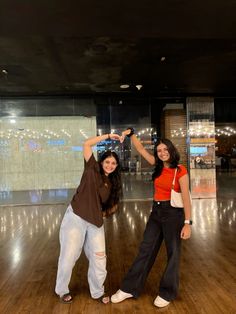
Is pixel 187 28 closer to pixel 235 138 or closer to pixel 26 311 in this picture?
pixel 26 311

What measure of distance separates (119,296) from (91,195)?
1.02 m

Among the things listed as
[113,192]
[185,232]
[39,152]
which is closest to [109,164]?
[113,192]

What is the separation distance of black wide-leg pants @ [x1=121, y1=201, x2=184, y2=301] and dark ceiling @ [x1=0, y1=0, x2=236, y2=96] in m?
2.27

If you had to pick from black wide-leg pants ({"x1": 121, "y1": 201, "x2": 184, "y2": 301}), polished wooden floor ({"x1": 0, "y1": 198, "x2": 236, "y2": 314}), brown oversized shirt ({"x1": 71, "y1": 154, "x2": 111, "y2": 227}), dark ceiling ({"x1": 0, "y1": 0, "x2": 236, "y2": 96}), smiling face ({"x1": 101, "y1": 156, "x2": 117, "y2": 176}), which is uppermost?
dark ceiling ({"x1": 0, "y1": 0, "x2": 236, "y2": 96})

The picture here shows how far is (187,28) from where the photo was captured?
4090 millimetres

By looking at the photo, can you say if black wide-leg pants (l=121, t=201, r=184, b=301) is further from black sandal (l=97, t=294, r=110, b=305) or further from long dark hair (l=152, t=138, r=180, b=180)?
long dark hair (l=152, t=138, r=180, b=180)

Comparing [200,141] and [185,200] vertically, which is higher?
[200,141]

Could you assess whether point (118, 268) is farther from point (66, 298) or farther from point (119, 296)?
point (66, 298)

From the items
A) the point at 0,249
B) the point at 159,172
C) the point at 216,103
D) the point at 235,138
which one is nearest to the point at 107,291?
the point at 159,172

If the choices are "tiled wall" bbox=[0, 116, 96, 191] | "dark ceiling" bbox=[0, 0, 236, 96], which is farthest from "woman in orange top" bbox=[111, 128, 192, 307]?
"tiled wall" bbox=[0, 116, 96, 191]

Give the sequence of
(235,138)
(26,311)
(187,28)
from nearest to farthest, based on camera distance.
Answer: (26,311) < (187,28) < (235,138)

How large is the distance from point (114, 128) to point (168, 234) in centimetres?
693

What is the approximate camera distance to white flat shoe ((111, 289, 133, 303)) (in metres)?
2.94

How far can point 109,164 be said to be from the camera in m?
2.82
